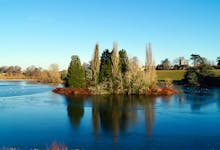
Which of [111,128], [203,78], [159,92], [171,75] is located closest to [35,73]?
[171,75]

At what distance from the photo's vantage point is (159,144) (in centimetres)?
1512

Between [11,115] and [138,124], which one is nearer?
[138,124]

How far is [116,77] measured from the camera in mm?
46219

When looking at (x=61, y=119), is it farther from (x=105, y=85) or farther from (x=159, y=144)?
(x=105, y=85)

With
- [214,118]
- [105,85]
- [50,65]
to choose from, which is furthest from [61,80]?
[214,118]

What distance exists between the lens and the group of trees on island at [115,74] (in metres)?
45.6

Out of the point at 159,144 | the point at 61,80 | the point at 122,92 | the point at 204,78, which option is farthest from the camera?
the point at 61,80

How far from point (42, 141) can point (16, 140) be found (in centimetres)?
163

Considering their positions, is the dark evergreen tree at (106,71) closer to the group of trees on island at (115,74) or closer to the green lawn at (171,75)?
the group of trees on island at (115,74)

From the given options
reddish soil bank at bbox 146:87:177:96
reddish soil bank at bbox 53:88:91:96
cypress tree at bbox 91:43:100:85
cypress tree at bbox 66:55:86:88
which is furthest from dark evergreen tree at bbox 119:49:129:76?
cypress tree at bbox 66:55:86:88

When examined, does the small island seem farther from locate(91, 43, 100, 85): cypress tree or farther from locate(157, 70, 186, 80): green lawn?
locate(157, 70, 186, 80): green lawn

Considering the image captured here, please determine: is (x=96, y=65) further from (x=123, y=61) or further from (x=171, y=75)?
(x=171, y=75)

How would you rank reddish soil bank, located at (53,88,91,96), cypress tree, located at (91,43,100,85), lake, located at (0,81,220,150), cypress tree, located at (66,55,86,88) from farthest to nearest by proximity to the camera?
cypress tree, located at (66,55,86,88), cypress tree, located at (91,43,100,85), reddish soil bank, located at (53,88,91,96), lake, located at (0,81,220,150)

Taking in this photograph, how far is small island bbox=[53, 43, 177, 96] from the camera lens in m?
45.7
